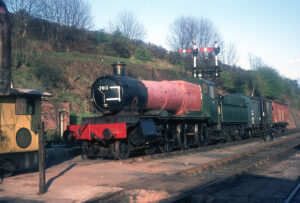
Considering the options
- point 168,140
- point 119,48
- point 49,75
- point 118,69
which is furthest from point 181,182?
point 119,48

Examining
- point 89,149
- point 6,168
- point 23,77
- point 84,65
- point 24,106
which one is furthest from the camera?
point 84,65

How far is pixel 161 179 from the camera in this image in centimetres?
812

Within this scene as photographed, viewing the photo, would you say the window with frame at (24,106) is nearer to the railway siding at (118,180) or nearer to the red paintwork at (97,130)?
the railway siding at (118,180)

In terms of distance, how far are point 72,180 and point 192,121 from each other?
8.99m

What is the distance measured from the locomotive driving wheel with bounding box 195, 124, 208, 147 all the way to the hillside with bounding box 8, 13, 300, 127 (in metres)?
6.87

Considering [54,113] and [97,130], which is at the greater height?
[54,113]

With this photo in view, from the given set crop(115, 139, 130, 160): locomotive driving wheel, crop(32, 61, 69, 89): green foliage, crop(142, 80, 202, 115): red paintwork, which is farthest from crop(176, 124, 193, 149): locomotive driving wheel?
crop(32, 61, 69, 89): green foliage

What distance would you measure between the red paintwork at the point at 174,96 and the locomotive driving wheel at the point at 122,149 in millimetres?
1783

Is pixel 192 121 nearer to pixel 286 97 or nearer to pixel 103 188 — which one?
pixel 103 188

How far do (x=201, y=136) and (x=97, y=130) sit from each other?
754cm

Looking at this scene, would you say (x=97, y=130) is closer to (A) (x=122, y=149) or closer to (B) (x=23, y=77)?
(A) (x=122, y=149)

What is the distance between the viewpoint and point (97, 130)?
11.2m

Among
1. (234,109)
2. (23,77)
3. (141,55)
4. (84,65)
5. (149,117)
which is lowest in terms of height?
(149,117)

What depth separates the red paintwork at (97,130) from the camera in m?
10.8
